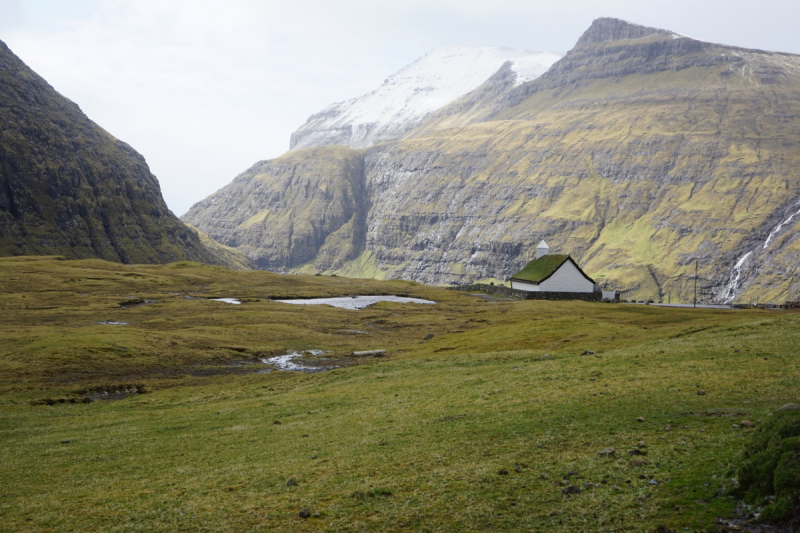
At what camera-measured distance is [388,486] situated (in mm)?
16359

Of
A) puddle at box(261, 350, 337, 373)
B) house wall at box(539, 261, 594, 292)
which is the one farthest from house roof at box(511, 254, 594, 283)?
puddle at box(261, 350, 337, 373)

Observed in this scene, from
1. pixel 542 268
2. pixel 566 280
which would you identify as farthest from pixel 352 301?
pixel 566 280

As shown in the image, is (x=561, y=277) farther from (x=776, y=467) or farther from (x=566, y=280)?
(x=776, y=467)

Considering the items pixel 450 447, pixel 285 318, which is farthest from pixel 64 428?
pixel 285 318

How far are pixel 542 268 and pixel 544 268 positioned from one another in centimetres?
101

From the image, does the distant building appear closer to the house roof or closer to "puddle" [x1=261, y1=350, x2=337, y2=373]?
the house roof

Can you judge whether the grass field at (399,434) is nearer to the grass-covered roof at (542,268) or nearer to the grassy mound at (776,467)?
the grassy mound at (776,467)

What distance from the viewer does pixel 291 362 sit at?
57125 millimetres

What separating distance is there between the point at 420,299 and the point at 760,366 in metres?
111

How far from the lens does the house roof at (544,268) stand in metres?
115

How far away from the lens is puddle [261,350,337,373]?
172ft

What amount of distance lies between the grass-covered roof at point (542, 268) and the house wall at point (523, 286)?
1.01 m

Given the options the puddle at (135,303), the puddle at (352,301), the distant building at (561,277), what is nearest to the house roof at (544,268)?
the distant building at (561,277)

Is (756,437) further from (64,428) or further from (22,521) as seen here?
(64,428)
